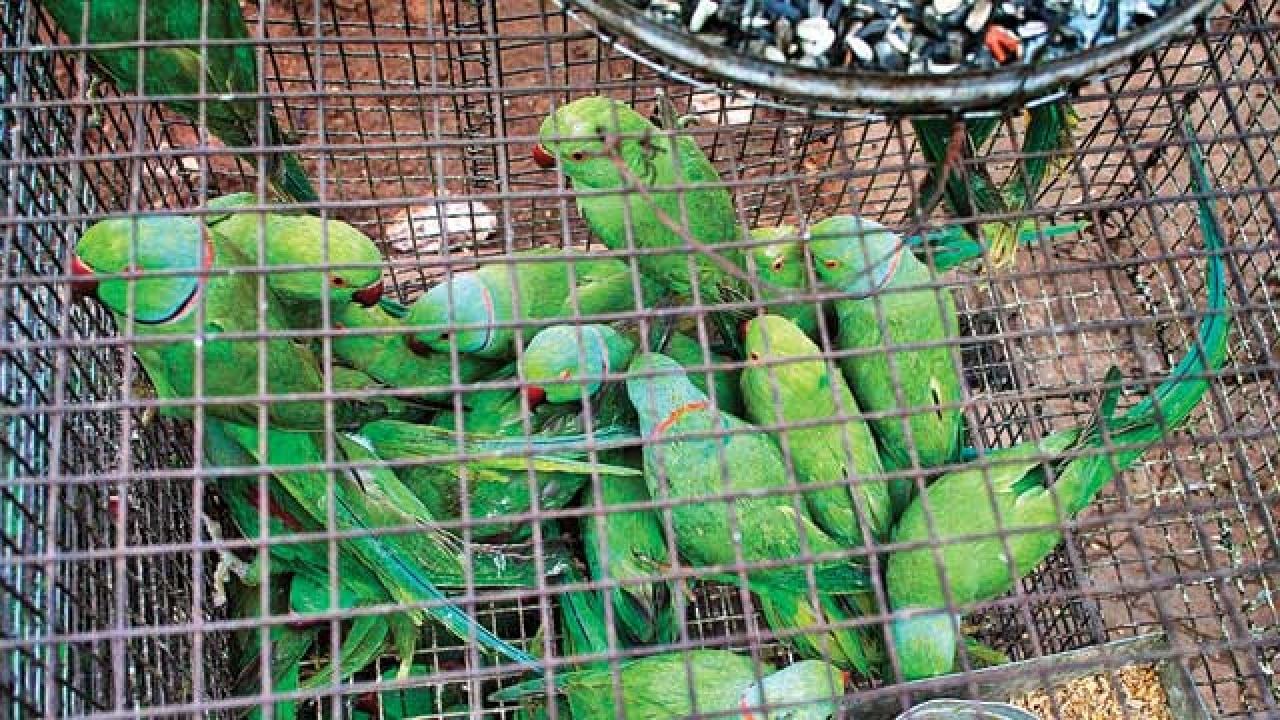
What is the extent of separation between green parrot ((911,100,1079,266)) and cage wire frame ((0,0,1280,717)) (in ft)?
0.14

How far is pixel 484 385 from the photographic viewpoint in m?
1.21

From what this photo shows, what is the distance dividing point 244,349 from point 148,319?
12 cm

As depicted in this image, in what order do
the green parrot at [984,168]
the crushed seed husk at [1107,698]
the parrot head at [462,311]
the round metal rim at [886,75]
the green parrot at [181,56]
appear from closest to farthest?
the round metal rim at [886,75] → the green parrot at [984,168] → the green parrot at [181,56] → the crushed seed husk at [1107,698] → the parrot head at [462,311]


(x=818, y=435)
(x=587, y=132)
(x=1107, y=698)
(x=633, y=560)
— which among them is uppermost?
(x=587, y=132)

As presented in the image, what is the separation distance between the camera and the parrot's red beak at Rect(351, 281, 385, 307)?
1580 millimetres

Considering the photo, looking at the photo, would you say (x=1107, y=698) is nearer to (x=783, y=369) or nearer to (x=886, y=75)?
(x=783, y=369)

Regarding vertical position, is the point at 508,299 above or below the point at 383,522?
above

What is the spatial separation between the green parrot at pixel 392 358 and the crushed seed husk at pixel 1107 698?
94 centimetres

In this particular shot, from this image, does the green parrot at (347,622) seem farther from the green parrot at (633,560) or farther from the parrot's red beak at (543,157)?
the parrot's red beak at (543,157)

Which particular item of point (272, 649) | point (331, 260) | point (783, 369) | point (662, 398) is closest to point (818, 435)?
point (783, 369)

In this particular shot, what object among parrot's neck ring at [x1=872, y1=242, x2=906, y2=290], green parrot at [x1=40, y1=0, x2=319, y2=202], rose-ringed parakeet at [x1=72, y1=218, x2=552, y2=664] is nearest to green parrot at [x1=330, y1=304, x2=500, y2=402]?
rose-ringed parakeet at [x1=72, y1=218, x2=552, y2=664]

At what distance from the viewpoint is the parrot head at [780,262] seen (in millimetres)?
1687

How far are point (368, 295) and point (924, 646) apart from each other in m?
0.89

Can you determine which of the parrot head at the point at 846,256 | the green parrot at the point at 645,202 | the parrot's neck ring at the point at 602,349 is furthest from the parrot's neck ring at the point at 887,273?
the parrot's neck ring at the point at 602,349
